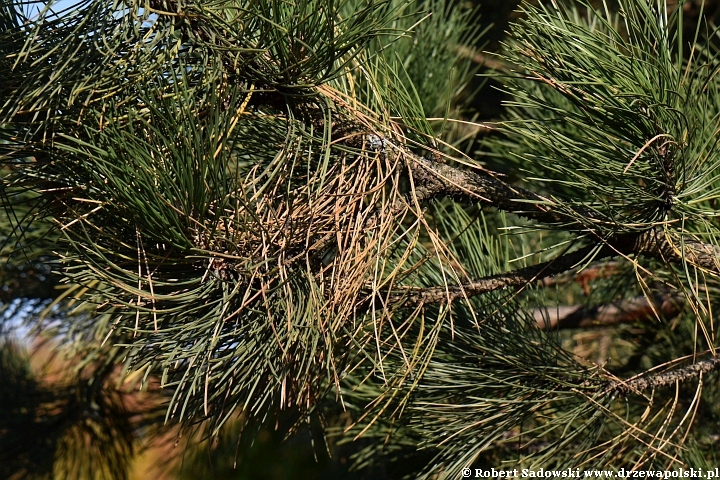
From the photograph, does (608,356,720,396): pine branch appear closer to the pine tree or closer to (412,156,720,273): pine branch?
the pine tree

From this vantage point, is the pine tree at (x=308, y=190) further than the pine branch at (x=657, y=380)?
No

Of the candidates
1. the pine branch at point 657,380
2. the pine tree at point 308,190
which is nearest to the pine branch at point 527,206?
the pine tree at point 308,190

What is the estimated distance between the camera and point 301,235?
1.53 feet

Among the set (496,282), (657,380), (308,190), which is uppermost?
(308,190)

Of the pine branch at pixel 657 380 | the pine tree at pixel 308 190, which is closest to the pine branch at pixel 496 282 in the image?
the pine tree at pixel 308 190

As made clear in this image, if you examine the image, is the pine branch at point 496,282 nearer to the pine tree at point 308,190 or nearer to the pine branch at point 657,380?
the pine tree at point 308,190

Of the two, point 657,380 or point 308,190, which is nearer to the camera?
point 308,190

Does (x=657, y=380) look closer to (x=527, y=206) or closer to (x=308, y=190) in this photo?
(x=527, y=206)

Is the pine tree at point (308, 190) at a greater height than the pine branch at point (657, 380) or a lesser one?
greater

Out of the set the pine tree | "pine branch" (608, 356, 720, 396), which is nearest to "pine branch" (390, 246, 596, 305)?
the pine tree

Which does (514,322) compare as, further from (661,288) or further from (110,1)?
(110,1)

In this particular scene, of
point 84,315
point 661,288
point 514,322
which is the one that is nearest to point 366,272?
point 514,322

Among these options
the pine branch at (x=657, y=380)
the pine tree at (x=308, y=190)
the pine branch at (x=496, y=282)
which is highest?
the pine tree at (x=308, y=190)

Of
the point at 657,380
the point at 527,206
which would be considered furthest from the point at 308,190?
the point at 657,380
